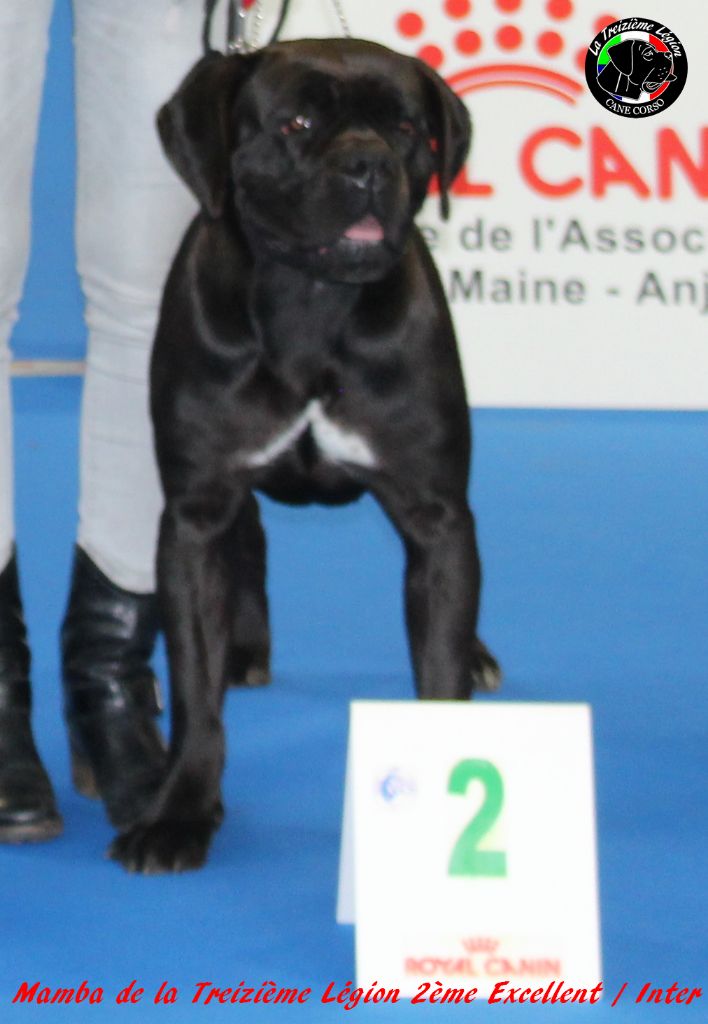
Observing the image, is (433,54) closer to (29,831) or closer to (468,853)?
(29,831)

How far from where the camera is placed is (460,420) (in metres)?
1.97

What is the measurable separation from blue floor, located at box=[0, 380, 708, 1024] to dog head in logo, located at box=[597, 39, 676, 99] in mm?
907

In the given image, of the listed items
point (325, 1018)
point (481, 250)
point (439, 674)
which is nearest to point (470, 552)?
point (439, 674)

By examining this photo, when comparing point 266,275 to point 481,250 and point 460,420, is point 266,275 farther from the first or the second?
point 481,250

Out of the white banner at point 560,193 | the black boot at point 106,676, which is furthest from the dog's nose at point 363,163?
the white banner at point 560,193

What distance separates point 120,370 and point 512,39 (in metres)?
2.91

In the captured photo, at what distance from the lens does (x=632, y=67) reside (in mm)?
4859

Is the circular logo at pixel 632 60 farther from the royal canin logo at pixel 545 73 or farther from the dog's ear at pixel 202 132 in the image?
the dog's ear at pixel 202 132

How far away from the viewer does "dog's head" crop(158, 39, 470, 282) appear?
1.89 m

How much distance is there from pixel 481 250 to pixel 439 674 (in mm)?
2988

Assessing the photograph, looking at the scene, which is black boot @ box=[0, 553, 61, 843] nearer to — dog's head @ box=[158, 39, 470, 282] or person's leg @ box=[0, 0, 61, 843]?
person's leg @ box=[0, 0, 61, 843]

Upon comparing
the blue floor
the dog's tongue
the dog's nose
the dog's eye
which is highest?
the dog's eye

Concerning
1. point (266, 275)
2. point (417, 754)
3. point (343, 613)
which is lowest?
point (343, 613)

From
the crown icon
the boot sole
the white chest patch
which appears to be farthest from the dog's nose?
the crown icon
